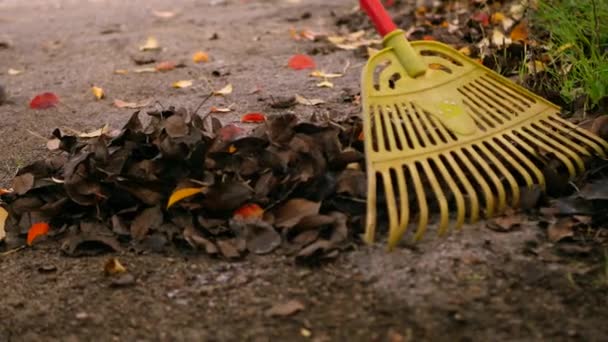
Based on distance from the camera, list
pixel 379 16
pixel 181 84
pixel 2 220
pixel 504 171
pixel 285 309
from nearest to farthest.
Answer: pixel 285 309, pixel 504 171, pixel 2 220, pixel 379 16, pixel 181 84

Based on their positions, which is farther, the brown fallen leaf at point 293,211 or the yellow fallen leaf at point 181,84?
the yellow fallen leaf at point 181,84

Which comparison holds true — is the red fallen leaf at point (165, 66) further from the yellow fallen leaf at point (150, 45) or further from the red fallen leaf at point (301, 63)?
the red fallen leaf at point (301, 63)

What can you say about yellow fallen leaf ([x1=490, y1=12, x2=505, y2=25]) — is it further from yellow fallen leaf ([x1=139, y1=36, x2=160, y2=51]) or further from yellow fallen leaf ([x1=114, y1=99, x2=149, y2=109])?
yellow fallen leaf ([x1=139, y1=36, x2=160, y2=51])

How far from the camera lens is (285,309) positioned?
1544 mm

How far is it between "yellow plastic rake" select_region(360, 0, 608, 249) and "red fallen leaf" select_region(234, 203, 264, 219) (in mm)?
281

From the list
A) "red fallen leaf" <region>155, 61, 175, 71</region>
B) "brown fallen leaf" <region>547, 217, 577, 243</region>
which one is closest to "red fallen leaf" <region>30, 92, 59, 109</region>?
"red fallen leaf" <region>155, 61, 175, 71</region>

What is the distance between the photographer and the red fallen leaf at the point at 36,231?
6.32 ft

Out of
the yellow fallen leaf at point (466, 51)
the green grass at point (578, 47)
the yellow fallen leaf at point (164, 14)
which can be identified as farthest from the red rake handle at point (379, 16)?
the yellow fallen leaf at point (164, 14)

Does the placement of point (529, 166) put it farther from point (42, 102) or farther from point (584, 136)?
point (42, 102)

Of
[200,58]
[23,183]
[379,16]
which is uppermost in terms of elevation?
[379,16]

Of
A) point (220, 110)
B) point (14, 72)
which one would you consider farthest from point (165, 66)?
point (220, 110)

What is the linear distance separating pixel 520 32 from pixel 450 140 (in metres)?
1.28

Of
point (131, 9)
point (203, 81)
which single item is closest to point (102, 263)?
point (203, 81)

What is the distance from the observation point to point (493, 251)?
168cm
